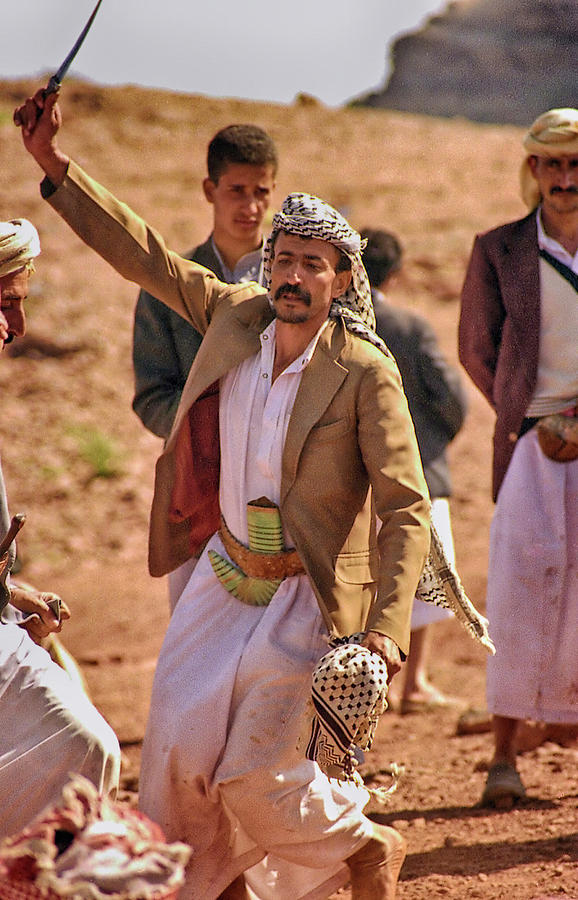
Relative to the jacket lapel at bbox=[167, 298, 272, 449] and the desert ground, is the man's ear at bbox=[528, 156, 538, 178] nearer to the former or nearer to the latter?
the jacket lapel at bbox=[167, 298, 272, 449]

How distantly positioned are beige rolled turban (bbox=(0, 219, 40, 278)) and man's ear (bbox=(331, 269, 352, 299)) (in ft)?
3.02

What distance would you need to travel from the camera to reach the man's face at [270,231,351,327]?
4.36 meters

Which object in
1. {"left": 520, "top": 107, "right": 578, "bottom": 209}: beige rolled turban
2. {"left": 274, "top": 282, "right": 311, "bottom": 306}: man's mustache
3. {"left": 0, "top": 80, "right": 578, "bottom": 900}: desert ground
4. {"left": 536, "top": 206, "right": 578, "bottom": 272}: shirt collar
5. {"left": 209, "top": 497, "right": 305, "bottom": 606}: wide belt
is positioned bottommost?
{"left": 0, "top": 80, "right": 578, "bottom": 900}: desert ground

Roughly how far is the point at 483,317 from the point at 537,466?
67cm

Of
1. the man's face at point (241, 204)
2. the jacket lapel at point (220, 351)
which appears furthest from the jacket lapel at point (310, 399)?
the man's face at point (241, 204)

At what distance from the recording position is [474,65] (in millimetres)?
33469

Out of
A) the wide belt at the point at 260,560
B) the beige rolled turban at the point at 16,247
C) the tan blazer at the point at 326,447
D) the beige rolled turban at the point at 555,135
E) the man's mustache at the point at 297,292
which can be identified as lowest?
the wide belt at the point at 260,560

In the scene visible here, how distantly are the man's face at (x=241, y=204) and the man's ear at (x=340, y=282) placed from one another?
1434 millimetres

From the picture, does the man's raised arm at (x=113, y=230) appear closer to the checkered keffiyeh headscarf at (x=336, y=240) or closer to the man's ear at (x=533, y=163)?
the checkered keffiyeh headscarf at (x=336, y=240)

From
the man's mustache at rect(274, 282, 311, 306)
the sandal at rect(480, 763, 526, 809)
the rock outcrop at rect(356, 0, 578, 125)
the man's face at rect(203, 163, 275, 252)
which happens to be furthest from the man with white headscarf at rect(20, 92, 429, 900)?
the rock outcrop at rect(356, 0, 578, 125)

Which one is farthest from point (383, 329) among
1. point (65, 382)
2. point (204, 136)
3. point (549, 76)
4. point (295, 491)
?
point (549, 76)

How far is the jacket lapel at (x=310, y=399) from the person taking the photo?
4320 mm

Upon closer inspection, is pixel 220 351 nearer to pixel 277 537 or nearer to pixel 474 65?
pixel 277 537

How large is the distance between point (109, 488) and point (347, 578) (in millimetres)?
9231
